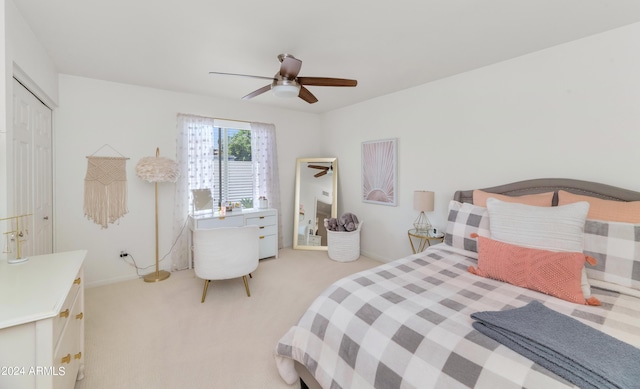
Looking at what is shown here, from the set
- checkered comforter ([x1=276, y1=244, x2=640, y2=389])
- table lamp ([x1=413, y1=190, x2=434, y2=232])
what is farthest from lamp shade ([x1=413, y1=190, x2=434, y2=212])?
checkered comforter ([x1=276, y1=244, x2=640, y2=389])

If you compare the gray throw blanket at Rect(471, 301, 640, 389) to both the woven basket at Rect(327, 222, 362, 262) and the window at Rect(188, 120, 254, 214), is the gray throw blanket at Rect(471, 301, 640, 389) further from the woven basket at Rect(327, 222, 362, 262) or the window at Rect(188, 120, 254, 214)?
the window at Rect(188, 120, 254, 214)

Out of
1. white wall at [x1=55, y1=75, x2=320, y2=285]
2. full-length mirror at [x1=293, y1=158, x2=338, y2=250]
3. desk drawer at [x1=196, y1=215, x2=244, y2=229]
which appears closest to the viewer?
white wall at [x1=55, y1=75, x2=320, y2=285]

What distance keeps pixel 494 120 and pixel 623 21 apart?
105cm

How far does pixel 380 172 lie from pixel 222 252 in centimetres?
246

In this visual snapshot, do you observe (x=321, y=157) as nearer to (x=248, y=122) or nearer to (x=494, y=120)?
(x=248, y=122)

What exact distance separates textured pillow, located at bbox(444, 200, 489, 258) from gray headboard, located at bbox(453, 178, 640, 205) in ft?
1.53

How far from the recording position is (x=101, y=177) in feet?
10.8

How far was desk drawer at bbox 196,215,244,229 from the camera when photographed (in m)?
3.62

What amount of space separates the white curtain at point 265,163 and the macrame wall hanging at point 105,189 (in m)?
1.77

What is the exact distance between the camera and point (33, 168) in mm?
2344

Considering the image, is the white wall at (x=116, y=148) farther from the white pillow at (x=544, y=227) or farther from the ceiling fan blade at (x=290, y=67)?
the white pillow at (x=544, y=227)

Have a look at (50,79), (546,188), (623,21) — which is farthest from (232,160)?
(623,21)

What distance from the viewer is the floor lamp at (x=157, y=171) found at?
10.8ft

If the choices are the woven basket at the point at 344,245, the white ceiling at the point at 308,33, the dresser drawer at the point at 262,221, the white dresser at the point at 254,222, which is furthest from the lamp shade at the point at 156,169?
the woven basket at the point at 344,245
